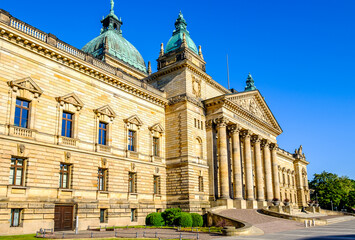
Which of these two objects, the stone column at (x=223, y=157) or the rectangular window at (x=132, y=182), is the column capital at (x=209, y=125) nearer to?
the stone column at (x=223, y=157)

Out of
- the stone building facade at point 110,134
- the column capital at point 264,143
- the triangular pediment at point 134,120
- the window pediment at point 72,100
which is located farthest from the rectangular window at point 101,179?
the column capital at point 264,143

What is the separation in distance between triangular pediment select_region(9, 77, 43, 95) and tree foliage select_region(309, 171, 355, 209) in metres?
90.6

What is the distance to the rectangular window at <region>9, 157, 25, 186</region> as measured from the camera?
82.9 feet

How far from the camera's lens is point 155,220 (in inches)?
1352

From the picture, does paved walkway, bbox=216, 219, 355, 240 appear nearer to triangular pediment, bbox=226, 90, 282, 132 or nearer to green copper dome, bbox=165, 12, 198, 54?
triangular pediment, bbox=226, 90, 282, 132

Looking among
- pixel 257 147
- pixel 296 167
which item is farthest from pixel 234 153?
pixel 296 167

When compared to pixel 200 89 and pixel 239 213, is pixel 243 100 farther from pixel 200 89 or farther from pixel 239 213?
pixel 239 213

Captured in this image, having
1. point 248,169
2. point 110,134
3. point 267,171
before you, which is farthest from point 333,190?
point 110,134

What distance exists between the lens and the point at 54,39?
99.6 ft

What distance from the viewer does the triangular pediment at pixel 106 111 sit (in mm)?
33356

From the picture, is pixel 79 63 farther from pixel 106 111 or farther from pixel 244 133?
pixel 244 133

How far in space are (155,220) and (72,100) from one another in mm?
14819

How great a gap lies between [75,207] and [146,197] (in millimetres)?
10012

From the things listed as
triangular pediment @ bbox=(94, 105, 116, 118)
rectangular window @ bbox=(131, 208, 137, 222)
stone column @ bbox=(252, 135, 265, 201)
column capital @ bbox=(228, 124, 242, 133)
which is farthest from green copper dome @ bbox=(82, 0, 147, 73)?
rectangular window @ bbox=(131, 208, 137, 222)
